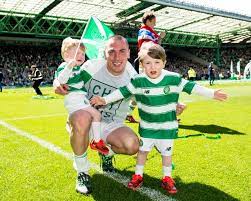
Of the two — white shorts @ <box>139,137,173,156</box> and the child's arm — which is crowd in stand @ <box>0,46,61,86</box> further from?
white shorts @ <box>139,137,173,156</box>

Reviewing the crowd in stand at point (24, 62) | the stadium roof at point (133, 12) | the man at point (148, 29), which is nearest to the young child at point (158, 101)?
the man at point (148, 29)

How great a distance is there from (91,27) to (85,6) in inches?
1249

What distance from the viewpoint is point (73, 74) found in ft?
13.8

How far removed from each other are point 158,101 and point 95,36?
2395 mm

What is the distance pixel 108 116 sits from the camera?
4605mm

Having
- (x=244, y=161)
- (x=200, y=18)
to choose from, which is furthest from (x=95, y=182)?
(x=200, y=18)

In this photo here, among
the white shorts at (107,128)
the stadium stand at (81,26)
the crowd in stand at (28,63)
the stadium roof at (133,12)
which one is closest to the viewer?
the white shorts at (107,128)

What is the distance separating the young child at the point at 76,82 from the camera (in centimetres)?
402

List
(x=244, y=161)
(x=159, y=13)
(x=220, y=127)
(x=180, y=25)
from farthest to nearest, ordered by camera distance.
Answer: (x=180, y=25), (x=159, y=13), (x=220, y=127), (x=244, y=161)

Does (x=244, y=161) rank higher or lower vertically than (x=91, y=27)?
lower

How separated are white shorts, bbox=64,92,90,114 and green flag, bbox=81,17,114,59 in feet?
5.17

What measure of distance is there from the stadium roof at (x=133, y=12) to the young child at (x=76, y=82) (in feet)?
103

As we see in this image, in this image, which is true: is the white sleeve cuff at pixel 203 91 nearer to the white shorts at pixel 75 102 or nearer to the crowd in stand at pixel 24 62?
the white shorts at pixel 75 102

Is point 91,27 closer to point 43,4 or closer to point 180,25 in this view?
point 43,4
